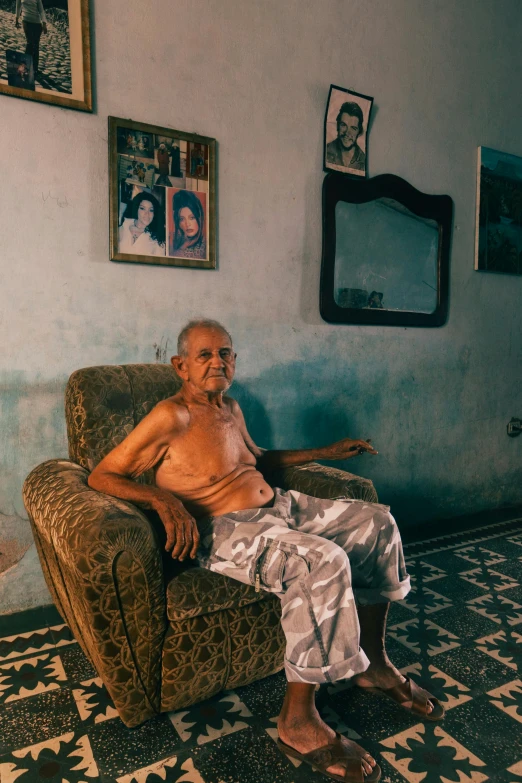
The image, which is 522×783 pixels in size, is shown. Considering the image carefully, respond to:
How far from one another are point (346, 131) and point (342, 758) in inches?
110

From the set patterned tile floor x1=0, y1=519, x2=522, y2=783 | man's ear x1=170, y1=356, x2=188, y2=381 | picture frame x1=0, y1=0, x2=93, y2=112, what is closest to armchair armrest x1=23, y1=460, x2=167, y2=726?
patterned tile floor x1=0, y1=519, x2=522, y2=783

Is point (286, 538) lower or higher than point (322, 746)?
higher

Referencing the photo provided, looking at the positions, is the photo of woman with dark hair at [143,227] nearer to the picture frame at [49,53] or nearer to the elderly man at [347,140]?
the picture frame at [49,53]

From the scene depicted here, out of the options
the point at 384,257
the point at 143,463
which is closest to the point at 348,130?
the point at 384,257

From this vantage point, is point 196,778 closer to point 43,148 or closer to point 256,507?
point 256,507

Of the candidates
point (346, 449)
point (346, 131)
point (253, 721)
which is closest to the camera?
point (253, 721)

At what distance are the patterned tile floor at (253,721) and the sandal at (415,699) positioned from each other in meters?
0.03

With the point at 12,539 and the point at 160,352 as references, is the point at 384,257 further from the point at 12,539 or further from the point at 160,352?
the point at 12,539

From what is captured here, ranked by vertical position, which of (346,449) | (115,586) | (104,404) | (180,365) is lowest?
(115,586)

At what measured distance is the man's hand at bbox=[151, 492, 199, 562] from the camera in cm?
153

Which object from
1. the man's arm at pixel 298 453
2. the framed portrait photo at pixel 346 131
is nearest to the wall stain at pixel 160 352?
the man's arm at pixel 298 453

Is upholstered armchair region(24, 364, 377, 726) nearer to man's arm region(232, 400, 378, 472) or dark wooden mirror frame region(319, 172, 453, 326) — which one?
man's arm region(232, 400, 378, 472)

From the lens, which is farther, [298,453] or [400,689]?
[298,453]

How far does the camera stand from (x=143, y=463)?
1.75 meters
